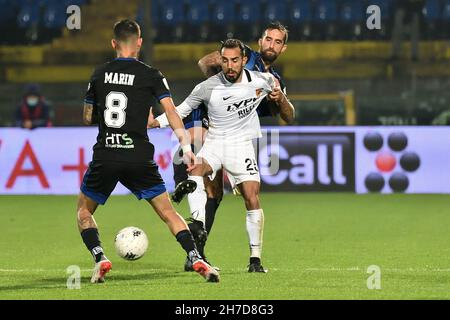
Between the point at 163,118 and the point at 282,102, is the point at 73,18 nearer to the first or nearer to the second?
the point at 282,102

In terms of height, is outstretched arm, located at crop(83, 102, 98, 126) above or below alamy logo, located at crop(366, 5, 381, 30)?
below

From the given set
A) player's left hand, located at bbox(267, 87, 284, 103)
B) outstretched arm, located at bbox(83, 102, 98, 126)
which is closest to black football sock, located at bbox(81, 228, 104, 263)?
outstretched arm, located at bbox(83, 102, 98, 126)

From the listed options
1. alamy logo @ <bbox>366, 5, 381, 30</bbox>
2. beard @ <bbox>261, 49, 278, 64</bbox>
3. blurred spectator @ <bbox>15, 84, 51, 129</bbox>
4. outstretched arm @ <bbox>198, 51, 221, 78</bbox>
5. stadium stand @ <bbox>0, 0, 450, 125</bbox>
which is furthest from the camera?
alamy logo @ <bbox>366, 5, 381, 30</bbox>

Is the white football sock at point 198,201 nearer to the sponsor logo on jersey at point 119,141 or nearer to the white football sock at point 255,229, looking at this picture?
the white football sock at point 255,229

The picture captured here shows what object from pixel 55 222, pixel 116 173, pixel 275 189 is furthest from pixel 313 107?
pixel 116 173

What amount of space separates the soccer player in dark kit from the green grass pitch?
20.7 inches

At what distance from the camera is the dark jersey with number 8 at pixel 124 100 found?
25.3ft

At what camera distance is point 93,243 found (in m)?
7.92

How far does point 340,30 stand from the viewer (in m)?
22.5

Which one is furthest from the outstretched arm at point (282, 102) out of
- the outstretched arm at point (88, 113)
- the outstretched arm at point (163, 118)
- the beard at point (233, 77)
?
the outstretched arm at point (88, 113)

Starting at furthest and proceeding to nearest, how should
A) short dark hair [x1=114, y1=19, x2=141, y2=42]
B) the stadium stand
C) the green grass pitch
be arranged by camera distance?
the stadium stand, short dark hair [x1=114, y1=19, x2=141, y2=42], the green grass pitch

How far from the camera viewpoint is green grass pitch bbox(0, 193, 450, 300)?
24.3 feet

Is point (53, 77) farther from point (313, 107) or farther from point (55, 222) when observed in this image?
point (55, 222)

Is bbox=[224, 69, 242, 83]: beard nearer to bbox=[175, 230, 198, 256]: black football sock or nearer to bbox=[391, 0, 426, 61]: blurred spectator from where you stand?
bbox=[175, 230, 198, 256]: black football sock
